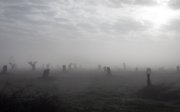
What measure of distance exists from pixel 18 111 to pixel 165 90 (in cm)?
2313

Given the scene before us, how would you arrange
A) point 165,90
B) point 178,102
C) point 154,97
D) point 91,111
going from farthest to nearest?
point 165,90, point 154,97, point 178,102, point 91,111

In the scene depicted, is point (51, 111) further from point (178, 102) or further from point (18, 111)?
point (178, 102)

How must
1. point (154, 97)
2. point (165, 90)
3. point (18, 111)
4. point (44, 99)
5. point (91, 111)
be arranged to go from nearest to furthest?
point (18, 111)
point (44, 99)
point (91, 111)
point (154, 97)
point (165, 90)

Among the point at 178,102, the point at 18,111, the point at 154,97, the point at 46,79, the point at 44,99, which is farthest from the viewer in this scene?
the point at 46,79

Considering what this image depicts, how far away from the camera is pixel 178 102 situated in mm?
23141

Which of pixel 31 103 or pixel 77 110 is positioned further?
pixel 77 110

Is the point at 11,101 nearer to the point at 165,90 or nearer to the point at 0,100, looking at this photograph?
the point at 0,100

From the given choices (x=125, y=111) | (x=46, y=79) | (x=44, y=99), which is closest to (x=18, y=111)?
(x=44, y=99)

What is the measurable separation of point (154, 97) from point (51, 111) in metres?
17.0

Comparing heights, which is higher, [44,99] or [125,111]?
[44,99]

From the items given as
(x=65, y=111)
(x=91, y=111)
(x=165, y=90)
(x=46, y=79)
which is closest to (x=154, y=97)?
(x=165, y=90)

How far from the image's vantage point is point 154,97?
1086 inches


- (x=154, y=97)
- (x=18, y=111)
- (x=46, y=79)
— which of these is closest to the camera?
(x=18, y=111)

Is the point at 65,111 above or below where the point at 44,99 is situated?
below
